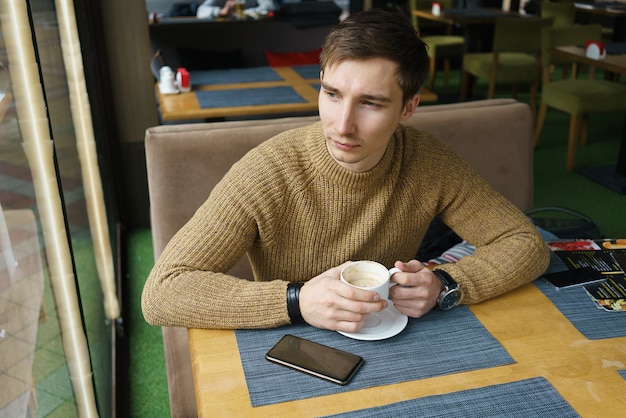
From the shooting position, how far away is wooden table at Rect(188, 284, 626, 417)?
940 mm

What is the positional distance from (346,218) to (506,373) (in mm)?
513

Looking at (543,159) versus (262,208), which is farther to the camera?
(543,159)

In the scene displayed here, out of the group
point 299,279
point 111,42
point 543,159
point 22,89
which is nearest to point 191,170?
point 299,279

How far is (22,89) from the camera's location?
3.58 ft

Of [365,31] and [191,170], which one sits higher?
[365,31]

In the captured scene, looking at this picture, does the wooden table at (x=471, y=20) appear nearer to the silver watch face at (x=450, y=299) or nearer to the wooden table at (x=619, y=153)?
the wooden table at (x=619, y=153)

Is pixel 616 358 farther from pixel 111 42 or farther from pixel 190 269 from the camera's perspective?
pixel 111 42

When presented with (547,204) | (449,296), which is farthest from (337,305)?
(547,204)

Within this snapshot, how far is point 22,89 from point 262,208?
0.52 meters

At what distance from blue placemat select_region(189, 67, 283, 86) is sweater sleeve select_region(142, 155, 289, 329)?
2235 mm

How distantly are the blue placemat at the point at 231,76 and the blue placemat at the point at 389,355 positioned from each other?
8.21 ft

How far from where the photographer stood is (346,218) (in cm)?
139

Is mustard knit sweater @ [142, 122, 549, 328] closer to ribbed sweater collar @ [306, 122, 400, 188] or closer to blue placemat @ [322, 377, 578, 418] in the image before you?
ribbed sweater collar @ [306, 122, 400, 188]

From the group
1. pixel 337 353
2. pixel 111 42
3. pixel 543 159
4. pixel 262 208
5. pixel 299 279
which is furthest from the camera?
pixel 543 159
